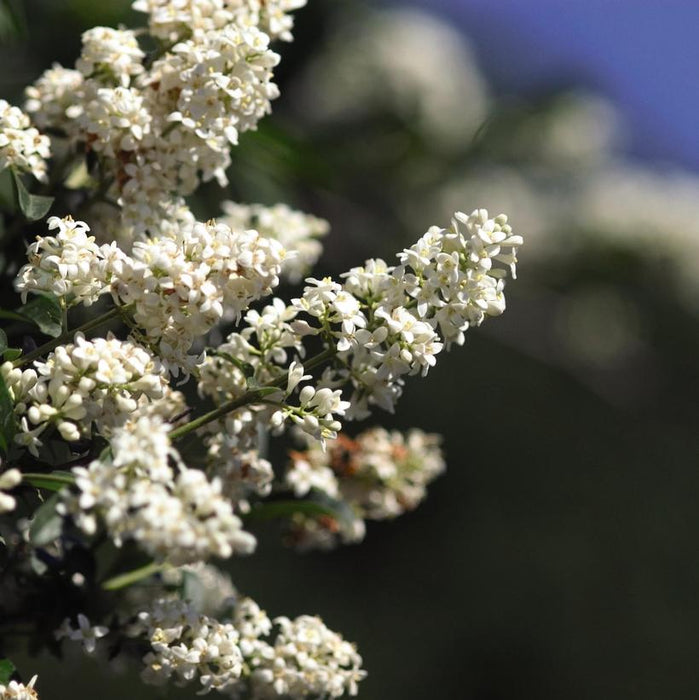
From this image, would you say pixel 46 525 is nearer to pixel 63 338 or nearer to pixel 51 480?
pixel 51 480

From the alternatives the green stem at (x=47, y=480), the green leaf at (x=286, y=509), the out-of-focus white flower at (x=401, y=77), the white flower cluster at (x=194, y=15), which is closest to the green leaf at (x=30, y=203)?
the white flower cluster at (x=194, y=15)

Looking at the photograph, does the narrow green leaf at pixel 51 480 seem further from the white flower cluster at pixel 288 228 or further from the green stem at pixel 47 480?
the white flower cluster at pixel 288 228

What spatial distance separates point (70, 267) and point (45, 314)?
131mm

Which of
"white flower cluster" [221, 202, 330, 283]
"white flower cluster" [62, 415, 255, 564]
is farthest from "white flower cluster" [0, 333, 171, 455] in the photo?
"white flower cluster" [221, 202, 330, 283]

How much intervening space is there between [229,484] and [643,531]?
22.9 feet

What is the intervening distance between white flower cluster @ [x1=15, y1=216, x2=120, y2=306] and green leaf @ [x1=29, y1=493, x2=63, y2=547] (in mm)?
229

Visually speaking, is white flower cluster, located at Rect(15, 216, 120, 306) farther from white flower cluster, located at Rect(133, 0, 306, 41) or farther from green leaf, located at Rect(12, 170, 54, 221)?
white flower cluster, located at Rect(133, 0, 306, 41)

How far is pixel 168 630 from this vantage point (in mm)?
1194

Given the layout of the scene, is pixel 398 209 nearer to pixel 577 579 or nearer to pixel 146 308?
pixel 146 308

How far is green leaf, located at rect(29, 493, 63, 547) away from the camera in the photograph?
964 mm

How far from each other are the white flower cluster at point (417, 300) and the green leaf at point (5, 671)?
445mm

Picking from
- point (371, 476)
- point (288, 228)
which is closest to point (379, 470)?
point (371, 476)

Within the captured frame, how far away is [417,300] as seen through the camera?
110 cm

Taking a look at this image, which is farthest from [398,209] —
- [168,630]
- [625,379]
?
[168,630]
